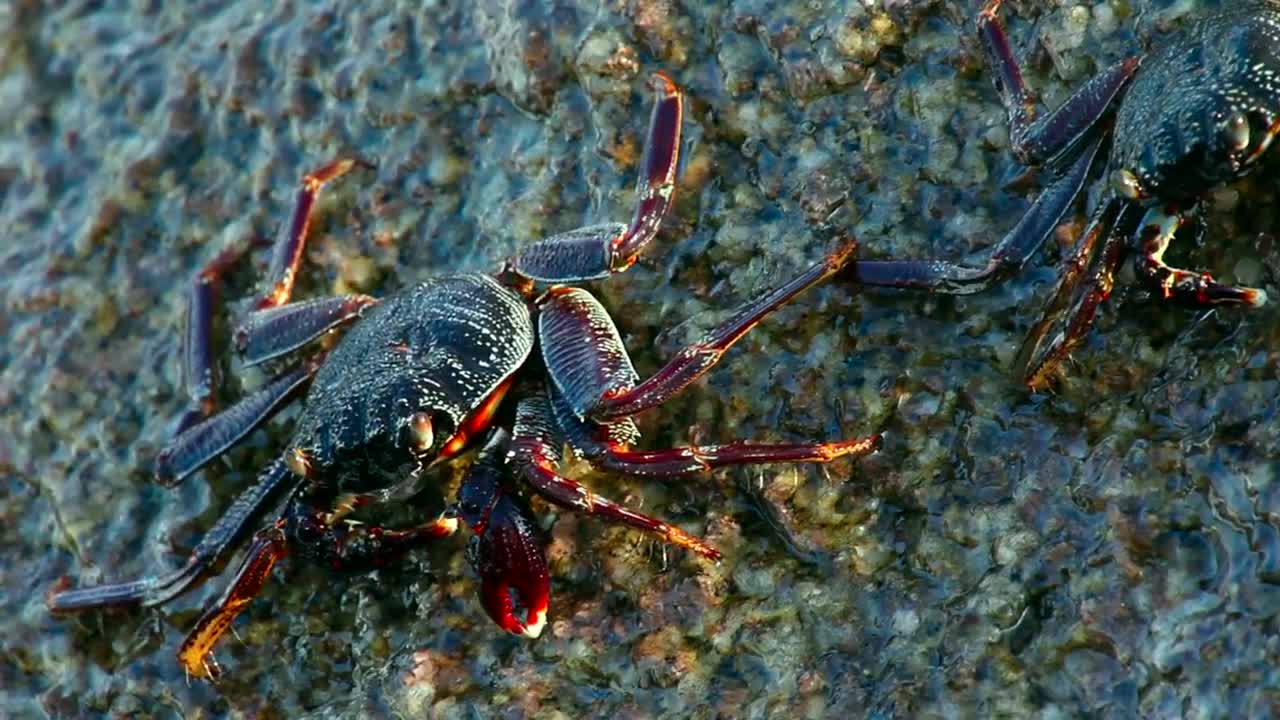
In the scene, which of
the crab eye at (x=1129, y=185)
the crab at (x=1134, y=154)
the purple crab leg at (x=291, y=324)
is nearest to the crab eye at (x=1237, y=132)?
the crab at (x=1134, y=154)

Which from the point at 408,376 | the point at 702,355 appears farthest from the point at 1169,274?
the point at 408,376

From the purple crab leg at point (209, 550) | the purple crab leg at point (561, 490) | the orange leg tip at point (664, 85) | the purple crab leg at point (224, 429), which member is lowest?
the purple crab leg at point (209, 550)

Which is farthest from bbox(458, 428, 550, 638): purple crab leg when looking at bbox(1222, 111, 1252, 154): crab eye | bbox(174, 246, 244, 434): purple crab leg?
bbox(1222, 111, 1252, 154): crab eye

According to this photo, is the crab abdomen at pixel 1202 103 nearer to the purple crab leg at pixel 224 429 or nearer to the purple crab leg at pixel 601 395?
the purple crab leg at pixel 601 395

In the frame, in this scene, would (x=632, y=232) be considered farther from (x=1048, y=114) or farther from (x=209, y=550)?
(x=209, y=550)

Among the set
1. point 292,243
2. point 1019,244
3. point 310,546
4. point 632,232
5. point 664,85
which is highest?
point 664,85

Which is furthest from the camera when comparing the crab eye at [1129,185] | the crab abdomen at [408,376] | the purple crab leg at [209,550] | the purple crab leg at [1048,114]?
the purple crab leg at [209,550]
